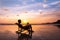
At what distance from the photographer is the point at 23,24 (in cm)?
232

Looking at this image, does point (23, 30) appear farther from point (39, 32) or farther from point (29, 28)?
point (39, 32)

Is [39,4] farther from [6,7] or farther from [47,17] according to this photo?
[6,7]

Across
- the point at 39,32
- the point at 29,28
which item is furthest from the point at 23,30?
the point at 39,32

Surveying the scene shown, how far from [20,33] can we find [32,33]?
198 millimetres

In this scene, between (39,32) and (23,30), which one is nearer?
(23,30)

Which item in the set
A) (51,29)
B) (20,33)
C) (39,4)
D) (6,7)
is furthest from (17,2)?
(51,29)

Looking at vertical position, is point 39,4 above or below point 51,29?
above

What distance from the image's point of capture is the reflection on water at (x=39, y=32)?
7.72ft

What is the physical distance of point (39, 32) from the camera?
2383 mm

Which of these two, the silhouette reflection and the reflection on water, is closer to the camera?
the silhouette reflection

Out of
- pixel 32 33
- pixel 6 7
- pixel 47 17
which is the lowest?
pixel 32 33

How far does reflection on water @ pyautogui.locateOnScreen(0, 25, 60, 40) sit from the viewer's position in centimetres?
235

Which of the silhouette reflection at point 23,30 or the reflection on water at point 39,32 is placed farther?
the reflection on water at point 39,32

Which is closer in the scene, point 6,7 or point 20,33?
point 20,33
